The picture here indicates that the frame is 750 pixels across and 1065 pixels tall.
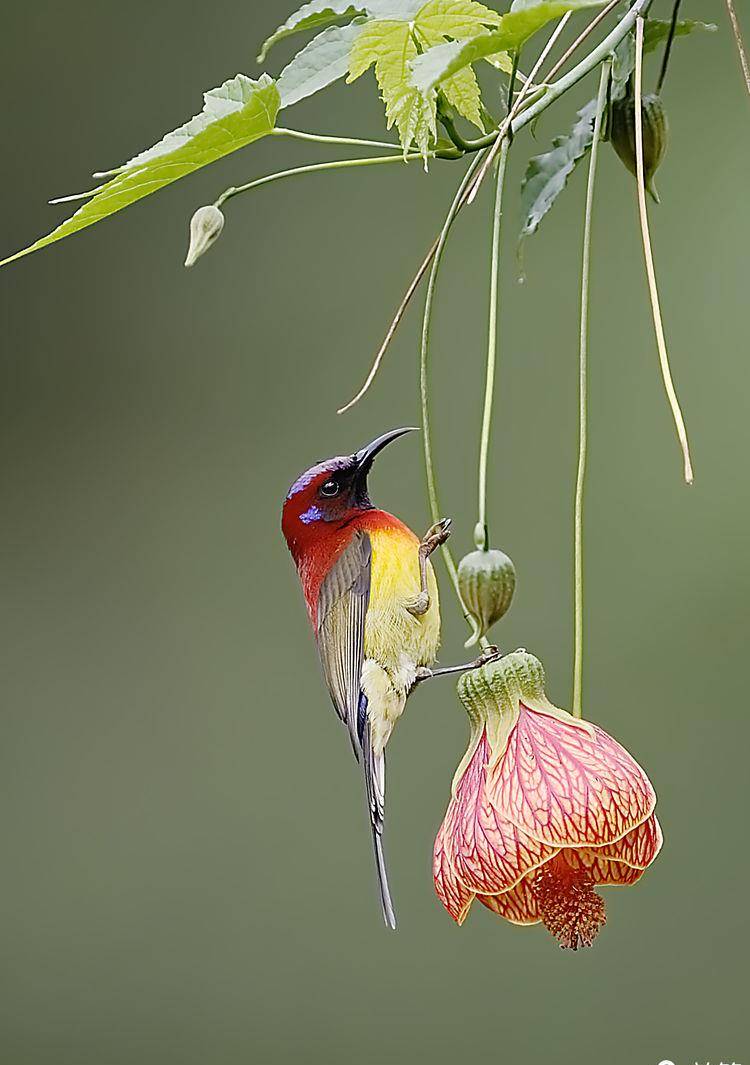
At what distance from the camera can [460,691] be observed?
2.13 feet

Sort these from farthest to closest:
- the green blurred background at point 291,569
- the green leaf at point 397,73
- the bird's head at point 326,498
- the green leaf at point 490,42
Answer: the green blurred background at point 291,569
the bird's head at point 326,498
the green leaf at point 397,73
the green leaf at point 490,42

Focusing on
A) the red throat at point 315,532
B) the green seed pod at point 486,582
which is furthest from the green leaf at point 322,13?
A: the red throat at point 315,532

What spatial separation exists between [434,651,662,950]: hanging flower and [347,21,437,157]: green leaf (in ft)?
0.81

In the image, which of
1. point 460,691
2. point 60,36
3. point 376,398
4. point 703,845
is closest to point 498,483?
Result: point 376,398

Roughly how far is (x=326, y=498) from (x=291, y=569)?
182 centimetres

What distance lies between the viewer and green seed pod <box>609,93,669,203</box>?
626 mm

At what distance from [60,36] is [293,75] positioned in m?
2.51

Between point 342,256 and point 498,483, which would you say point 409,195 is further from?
point 498,483

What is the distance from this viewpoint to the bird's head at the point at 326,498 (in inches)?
38.1

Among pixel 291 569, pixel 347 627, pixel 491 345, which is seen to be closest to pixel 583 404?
pixel 491 345

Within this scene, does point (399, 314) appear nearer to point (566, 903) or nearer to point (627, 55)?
point (627, 55)

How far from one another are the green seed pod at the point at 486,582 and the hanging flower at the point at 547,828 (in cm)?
8

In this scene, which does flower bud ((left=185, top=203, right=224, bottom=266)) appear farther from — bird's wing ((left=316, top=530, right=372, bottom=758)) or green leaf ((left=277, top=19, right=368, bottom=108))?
bird's wing ((left=316, top=530, right=372, bottom=758))

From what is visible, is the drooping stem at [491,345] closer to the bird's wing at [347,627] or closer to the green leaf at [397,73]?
the green leaf at [397,73]
